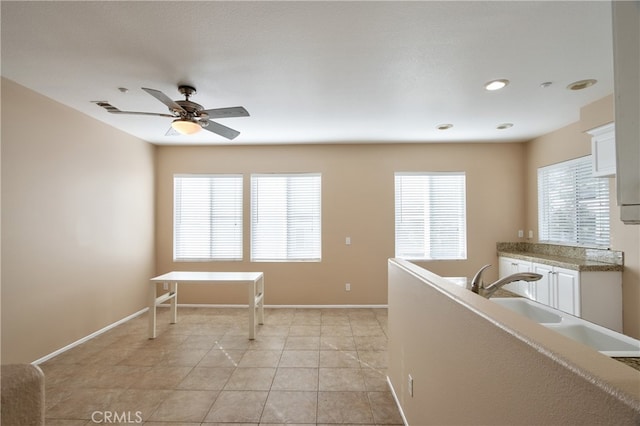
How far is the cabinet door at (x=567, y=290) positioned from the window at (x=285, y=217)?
3.21 meters

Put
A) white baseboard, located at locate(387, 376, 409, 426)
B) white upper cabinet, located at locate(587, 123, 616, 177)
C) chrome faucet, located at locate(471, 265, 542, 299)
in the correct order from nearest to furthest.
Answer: chrome faucet, located at locate(471, 265, 542, 299)
white baseboard, located at locate(387, 376, 409, 426)
white upper cabinet, located at locate(587, 123, 616, 177)

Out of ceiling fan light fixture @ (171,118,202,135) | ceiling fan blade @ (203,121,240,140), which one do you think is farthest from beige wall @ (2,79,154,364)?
ceiling fan blade @ (203,121,240,140)

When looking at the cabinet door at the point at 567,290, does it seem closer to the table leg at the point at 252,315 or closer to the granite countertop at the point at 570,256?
the granite countertop at the point at 570,256

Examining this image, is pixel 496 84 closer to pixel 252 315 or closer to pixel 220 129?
pixel 220 129

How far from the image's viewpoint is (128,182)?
4.43 meters

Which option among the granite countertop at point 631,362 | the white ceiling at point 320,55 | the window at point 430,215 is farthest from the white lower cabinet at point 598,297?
the granite countertop at point 631,362

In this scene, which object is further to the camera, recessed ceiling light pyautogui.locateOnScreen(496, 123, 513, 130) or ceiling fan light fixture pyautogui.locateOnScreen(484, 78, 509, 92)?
recessed ceiling light pyautogui.locateOnScreen(496, 123, 513, 130)

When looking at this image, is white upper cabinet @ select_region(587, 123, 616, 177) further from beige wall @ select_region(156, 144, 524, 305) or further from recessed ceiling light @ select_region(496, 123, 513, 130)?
beige wall @ select_region(156, 144, 524, 305)

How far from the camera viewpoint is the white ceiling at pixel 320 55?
1.86m

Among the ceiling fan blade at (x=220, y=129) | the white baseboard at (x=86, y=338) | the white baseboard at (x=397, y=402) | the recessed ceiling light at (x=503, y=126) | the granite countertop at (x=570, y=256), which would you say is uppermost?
the recessed ceiling light at (x=503, y=126)

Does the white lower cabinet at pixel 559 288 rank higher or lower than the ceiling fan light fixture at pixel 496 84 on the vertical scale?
lower

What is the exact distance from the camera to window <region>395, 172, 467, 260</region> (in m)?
4.99

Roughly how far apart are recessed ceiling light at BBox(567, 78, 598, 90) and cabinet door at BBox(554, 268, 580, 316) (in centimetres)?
193

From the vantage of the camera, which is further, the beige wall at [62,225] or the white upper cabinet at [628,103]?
the beige wall at [62,225]
